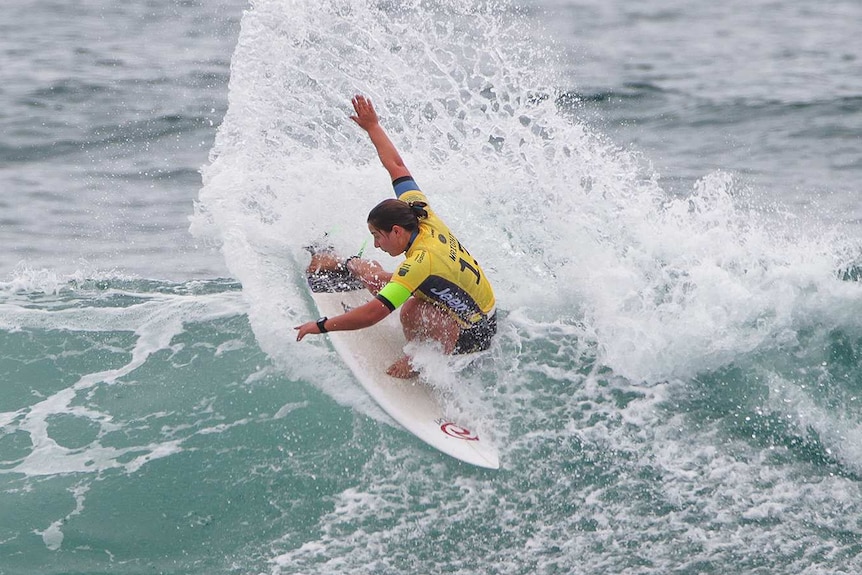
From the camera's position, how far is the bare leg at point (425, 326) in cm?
682

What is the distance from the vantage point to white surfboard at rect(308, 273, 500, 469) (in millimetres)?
6602

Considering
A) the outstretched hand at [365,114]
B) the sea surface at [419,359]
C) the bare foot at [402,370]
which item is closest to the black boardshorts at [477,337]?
the sea surface at [419,359]

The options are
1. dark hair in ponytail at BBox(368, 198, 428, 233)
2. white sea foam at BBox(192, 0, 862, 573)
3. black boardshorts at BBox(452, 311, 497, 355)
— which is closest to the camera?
white sea foam at BBox(192, 0, 862, 573)

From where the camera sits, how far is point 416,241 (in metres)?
6.62

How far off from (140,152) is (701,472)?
9056mm

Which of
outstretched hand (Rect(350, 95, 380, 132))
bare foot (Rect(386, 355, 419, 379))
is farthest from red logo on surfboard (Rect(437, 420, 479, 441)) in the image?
outstretched hand (Rect(350, 95, 380, 132))

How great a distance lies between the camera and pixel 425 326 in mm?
6902

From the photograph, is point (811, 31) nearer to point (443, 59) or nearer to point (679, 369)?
point (443, 59)

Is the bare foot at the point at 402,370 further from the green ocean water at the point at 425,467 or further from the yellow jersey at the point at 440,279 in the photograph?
the yellow jersey at the point at 440,279

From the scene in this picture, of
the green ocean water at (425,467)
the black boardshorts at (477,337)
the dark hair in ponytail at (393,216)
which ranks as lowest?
the green ocean water at (425,467)

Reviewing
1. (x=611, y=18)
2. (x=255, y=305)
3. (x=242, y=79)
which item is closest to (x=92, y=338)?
(x=255, y=305)

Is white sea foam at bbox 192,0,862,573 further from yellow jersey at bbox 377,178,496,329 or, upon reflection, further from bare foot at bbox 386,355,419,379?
yellow jersey at bbox 377,178,496,329

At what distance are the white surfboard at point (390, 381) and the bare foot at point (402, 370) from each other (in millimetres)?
36

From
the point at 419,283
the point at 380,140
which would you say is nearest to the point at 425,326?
the point at 419,283
